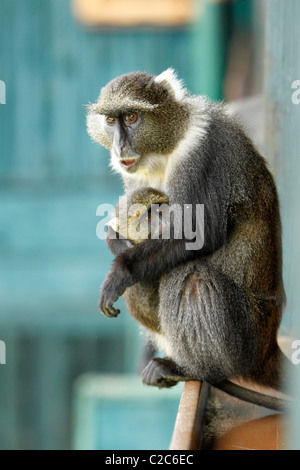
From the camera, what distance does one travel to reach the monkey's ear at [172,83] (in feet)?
14.5

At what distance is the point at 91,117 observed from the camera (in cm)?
472

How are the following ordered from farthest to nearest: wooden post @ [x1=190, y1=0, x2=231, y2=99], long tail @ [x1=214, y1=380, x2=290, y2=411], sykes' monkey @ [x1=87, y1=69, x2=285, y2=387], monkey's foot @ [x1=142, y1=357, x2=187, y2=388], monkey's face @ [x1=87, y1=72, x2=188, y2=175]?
wooden post @ [x1=190, y1=0, x2=231, y2=99]
monkey's face @ [x1=87, y1=72, x2=188, y2=175]
monkey's foot @ [x1=142, y1=357, x2=187, y2=388]
sykes' monkey @ [x1=87, y1=69, x2=285, y2=387]
long tail @ [x1=214, y1=380, x2=290, y2=411]

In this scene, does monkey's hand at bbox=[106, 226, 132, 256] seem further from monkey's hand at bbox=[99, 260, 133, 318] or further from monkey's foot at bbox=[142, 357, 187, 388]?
monkey's foot at bbox=[142, 357, 187, 388]

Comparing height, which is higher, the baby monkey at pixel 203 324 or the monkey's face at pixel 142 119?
the monkey's face at pixel 142 119

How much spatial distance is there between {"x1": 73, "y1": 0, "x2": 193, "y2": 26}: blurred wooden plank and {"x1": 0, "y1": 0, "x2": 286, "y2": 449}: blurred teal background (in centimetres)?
10

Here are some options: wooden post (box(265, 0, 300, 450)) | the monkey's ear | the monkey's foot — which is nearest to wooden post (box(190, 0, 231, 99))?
wooden post (box(265, 0, 300, 450))

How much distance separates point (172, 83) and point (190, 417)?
201 cm

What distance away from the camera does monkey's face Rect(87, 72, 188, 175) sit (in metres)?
4.32

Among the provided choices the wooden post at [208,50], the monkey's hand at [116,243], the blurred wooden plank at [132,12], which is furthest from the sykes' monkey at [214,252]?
the blurred wooden plank at [132,12]

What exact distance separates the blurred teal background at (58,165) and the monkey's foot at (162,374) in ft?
17.6

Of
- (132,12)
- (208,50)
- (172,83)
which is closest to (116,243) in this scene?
(172,83)

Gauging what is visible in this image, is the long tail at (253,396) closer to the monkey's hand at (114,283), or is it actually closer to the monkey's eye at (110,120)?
the monkey's hand at (114,283)

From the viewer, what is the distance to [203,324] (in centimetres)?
403

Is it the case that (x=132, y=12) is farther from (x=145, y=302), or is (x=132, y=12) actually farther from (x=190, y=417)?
(x=190, y=417)
